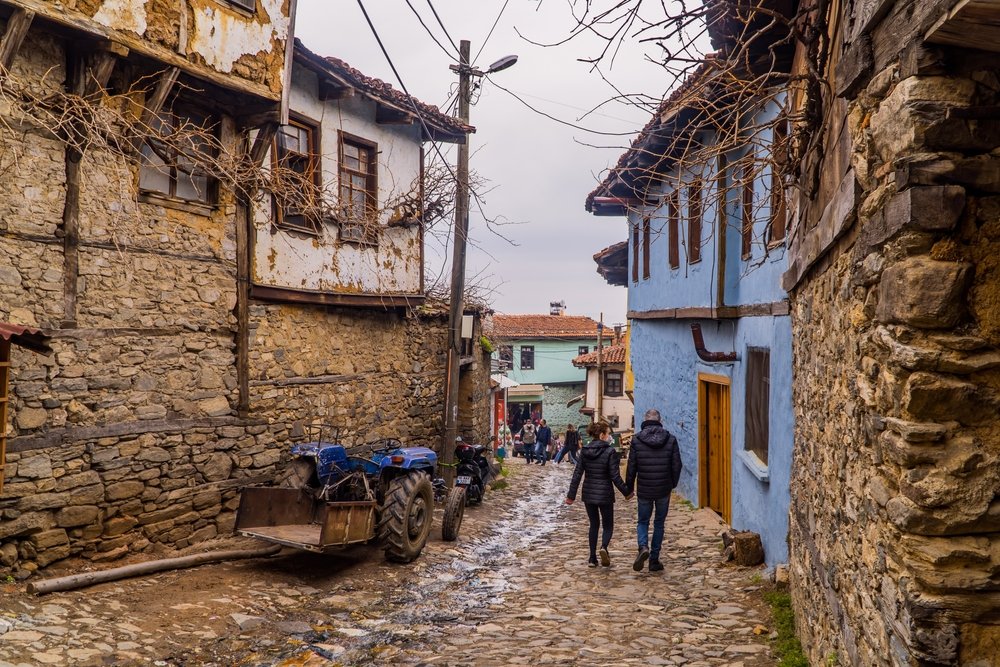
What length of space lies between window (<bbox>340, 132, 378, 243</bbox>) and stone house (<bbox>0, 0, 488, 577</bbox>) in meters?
0.41

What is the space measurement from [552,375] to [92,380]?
37.3 metres

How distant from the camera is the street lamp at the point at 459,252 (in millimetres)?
12406

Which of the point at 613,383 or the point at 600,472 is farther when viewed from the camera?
the point at 613,383

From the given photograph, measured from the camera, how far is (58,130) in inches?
270

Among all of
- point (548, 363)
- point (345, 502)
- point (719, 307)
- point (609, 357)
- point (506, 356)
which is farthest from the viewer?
point (548, 363)

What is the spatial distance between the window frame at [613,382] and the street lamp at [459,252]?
2338 centimetres

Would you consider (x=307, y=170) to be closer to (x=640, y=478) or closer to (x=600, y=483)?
(x=600, y=483)

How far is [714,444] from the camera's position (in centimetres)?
1132

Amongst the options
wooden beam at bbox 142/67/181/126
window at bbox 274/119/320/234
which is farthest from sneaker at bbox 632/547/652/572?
wooden beam at bbox 142/67/181/126


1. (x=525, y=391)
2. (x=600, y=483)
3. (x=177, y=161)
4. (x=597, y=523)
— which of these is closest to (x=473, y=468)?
(x=597, y=523)

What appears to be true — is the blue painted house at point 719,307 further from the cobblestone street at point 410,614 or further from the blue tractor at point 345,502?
the blue tractor at point 345,502

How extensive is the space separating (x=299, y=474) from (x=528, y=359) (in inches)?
1427

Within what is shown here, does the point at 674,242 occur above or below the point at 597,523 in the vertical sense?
above

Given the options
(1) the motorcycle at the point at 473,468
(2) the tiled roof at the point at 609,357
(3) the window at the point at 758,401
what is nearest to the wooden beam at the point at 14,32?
(3) the window at the point at 758,401
